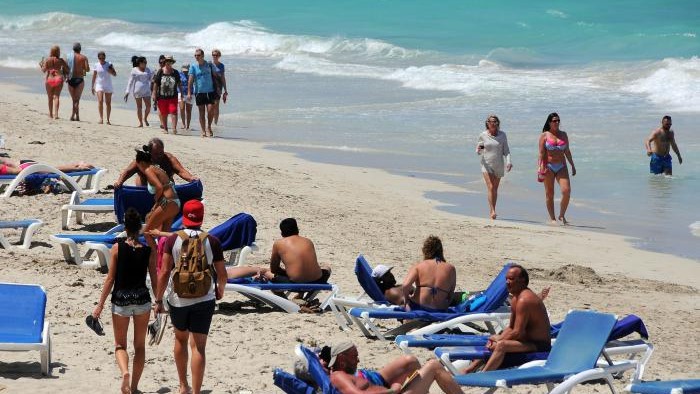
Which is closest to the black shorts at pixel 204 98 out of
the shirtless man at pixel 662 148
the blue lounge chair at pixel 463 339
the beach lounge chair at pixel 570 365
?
the shirtless man at pixel 662 148

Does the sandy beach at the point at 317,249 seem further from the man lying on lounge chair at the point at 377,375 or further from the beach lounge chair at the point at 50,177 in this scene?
the man lying on lounge chair at the point at 377,375

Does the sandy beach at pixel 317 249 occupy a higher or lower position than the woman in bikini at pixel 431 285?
lower

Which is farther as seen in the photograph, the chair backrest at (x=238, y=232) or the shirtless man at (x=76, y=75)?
the shirtless man at (x=76, y=75)

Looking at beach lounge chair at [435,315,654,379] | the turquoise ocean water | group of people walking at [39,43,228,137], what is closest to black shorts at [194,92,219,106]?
group of people walking at [39,43,228,137]

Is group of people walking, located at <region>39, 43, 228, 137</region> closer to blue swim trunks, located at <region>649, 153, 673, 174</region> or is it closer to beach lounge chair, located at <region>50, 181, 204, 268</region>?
blue swim trunks, located at <region>649, 153, 673, 174</region>

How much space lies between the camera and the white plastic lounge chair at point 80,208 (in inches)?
442

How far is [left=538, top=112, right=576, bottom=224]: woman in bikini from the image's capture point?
13.6 m

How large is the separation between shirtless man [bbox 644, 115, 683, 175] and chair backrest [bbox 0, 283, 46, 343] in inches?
410

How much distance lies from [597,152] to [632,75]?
12847mm

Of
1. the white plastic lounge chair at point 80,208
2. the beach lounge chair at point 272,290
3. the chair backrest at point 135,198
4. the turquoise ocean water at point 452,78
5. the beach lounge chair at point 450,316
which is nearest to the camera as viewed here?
the beach lounge chair at point 450,316

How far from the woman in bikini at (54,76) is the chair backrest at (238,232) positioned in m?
10.3

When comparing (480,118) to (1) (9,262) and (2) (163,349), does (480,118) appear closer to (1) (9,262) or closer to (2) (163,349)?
(1) (9,262)

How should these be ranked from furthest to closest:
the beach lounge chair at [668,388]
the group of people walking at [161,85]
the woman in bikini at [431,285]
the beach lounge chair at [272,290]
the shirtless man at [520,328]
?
the group of people walking at [161,85]
the beach lounge chair at [272,290]
the woman in bikini at [431,285]
the shirtless man at [520,328]
the beach lounge chair at [668,388]

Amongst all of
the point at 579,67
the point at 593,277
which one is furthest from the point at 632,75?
the point at 593,277
